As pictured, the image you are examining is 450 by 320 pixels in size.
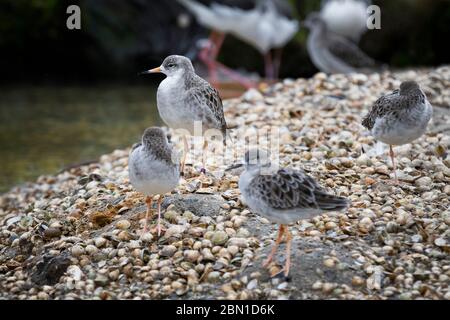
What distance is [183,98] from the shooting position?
19.9 ft

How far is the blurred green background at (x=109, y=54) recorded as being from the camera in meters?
12.2

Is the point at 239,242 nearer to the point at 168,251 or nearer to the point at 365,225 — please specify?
the point at 168,251

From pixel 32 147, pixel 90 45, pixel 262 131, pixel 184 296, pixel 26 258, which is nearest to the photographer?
pixel 184 296

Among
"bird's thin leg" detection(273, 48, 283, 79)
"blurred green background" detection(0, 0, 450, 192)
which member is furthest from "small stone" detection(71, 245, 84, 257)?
"bird's thin leg" detection(273, 48, 283, 79)

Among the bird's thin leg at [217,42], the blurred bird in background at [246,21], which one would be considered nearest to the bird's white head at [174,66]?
the blurred bird in background at [246,21]

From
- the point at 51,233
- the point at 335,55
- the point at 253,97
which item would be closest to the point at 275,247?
the point at 51,233

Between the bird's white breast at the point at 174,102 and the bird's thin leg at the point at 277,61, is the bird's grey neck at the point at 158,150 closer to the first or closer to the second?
the bird's white breast at the point at 174,102

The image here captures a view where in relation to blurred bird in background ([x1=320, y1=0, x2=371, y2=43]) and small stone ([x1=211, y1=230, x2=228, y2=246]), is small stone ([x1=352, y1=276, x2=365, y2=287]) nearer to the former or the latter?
small stone ([x1=211, y1=230, x2=228, y2=246])

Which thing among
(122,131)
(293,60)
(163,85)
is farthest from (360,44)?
(163,85)

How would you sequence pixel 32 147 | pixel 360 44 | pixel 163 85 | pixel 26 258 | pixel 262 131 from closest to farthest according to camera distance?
1. pixel 26 258
2. pixel 163 85
3. pixel 262 131
4. pixel 32 147
5. pixel 360 44

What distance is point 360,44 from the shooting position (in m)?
14.0

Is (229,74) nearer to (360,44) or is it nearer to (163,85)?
(360,44)

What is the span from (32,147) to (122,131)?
1.40 metres

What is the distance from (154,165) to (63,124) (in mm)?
7166
